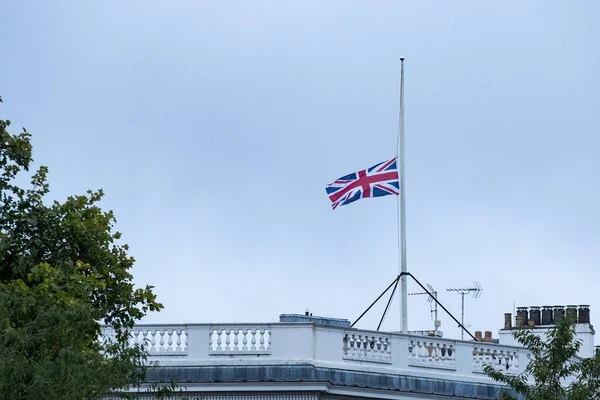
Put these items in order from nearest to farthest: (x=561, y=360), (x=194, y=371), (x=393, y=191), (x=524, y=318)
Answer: (x=561, y=360) < (x=194, y=371) < (x=393, y=191) < (x=524, y=318)

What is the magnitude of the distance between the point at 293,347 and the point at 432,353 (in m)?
3.62

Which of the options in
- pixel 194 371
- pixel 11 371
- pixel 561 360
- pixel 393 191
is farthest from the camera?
pixel 393 191

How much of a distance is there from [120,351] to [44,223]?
640cm

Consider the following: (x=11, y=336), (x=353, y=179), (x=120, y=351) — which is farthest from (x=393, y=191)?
(x=11, y=336)

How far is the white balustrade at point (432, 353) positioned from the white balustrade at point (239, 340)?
3.49 meters

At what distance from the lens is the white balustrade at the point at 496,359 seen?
42.9m

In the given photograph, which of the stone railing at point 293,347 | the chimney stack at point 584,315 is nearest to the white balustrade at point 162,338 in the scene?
the stone railing at point 293,347

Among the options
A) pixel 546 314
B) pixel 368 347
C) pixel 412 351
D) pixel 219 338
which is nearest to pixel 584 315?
pixel 546 314

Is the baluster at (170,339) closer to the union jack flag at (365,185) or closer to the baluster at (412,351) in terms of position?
the baluster at (412,351)

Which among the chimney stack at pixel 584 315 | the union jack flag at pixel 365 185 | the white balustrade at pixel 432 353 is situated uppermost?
the union jack flag at pixel 365 185

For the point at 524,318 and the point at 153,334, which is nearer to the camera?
the point at 153,334

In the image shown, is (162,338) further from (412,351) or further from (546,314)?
(546,314)

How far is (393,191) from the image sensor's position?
45781 millimetres

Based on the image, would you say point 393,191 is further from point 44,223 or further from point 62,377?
point 62,377
